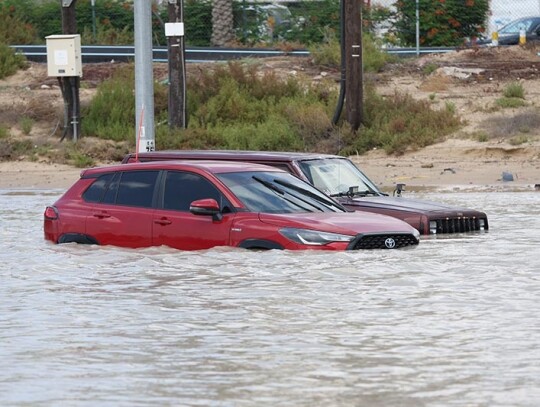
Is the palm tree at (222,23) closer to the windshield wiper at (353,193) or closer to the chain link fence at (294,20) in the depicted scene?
the chain link fence at (294,20)

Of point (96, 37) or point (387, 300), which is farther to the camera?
point (96, 37)

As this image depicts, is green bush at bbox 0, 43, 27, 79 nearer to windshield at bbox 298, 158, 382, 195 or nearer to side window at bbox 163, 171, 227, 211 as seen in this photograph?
windshield at bbox 298, 158, 382, 195

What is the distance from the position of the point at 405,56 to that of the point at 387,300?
25569mm

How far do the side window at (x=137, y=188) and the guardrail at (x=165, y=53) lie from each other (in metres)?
21.9

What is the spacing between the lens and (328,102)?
109 ft

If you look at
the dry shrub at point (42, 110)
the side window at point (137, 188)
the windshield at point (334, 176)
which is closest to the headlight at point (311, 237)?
the side window at point (137, 188)

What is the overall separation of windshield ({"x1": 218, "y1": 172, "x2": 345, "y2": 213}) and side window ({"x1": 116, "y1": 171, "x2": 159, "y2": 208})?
2.67ft

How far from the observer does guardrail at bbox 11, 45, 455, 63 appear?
38.6 metres

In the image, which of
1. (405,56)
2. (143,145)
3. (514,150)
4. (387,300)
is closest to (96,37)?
(405,56)

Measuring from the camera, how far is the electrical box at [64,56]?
31656 mm

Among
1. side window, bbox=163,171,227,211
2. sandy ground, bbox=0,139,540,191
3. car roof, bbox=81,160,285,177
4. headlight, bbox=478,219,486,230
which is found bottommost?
sandy ground, bbox=0,139,540,191

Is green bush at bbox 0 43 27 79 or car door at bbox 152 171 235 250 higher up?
green bush at bbox 0 43 27 79

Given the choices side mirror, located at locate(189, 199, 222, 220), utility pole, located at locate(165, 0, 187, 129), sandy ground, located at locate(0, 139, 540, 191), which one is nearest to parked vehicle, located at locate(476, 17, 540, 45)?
sandy ground, located at locate(0, 139, 540, 191)

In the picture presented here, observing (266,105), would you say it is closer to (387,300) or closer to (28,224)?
(28,224)
